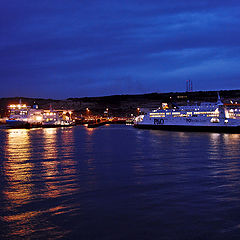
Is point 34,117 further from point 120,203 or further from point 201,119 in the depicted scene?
point 120,203

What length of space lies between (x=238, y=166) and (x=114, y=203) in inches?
473

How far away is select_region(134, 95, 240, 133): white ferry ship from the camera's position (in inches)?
3127

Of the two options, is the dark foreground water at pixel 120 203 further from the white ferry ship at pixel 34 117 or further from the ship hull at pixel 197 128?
the white ferry ship at pixel 34 117

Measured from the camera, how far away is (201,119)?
86438 mm

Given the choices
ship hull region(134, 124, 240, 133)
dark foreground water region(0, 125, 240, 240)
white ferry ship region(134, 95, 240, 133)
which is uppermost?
white ferry ship region(134, 95, 240, 133)

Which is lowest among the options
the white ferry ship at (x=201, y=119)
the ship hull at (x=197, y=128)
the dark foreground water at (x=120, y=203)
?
the ship hull at (x=197, y=128)

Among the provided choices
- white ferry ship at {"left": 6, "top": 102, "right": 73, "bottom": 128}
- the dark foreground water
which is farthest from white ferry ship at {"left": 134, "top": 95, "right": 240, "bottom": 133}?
the dark foreground water

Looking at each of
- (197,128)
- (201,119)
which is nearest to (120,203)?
(197,128)

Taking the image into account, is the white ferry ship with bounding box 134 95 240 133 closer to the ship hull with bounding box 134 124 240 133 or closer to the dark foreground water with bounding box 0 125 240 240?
the ship hull with bounding box 134 124 240 133

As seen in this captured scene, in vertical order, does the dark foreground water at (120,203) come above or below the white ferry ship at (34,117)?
below

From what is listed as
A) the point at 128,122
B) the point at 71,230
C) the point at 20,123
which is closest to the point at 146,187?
the point at 71,230

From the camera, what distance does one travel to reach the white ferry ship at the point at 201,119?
79438 millimetres

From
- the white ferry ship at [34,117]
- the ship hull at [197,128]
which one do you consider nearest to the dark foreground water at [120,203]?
the ship hull at [197,128]

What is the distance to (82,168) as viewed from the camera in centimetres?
2088
